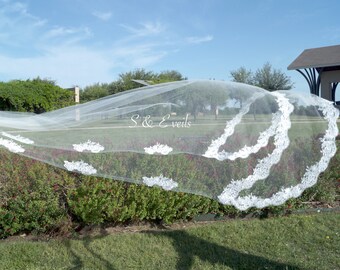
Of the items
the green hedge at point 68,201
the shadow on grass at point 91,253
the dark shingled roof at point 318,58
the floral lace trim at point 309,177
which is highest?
the dark shingled roof at point 318,58

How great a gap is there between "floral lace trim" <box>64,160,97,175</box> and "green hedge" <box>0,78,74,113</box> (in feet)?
75.1

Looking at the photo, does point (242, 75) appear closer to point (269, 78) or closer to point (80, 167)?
point (269, 78)

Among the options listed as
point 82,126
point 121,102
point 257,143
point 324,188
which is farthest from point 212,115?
point 324,188

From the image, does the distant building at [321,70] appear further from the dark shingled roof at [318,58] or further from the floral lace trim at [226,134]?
the floral lace trim at [226,134]

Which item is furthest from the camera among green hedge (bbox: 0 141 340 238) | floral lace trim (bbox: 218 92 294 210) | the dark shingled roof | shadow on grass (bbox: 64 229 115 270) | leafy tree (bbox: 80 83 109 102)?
leafy tree (bbox: 80 83 109 102)

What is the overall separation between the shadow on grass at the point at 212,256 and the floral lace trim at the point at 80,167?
1.45 meters

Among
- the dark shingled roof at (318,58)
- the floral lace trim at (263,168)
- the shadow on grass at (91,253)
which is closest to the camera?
the floral lace trim at (263,168)

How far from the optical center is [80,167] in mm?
3633

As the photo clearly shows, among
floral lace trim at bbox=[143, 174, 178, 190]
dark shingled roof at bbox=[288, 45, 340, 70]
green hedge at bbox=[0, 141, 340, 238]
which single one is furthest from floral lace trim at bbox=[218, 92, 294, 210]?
dark shingled roof at bbox=[288, 45, 340, 70]

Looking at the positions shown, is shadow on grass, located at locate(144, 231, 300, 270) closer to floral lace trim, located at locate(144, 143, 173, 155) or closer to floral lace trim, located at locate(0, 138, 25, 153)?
floral lace trim, located at locate(144, 143, 173, 155)

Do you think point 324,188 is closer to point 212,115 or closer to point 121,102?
point 212,115

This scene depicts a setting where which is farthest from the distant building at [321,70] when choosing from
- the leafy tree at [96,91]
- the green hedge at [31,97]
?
the leafy tree at [96,91]

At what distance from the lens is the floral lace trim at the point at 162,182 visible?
353cm

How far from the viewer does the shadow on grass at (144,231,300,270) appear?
4.34m
